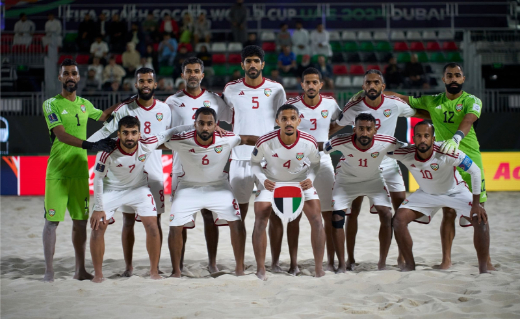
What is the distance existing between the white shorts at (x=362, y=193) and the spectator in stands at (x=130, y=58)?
10240 mm

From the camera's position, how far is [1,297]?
15.7ft

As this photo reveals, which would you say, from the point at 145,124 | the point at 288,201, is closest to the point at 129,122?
the point at 145,124

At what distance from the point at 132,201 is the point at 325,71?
9694mm

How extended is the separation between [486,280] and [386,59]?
40.1 ft

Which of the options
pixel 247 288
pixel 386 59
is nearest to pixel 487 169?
pixel 386 59

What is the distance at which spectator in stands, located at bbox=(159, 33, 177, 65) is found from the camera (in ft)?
50.1

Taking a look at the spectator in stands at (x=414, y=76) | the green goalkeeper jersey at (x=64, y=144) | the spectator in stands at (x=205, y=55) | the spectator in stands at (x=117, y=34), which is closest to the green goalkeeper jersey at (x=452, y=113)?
the green goalkeeper jersey at (x=64, y=144)

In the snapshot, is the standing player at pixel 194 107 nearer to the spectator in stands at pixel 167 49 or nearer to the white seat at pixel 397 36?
the spectator in stands at pixel 167 49

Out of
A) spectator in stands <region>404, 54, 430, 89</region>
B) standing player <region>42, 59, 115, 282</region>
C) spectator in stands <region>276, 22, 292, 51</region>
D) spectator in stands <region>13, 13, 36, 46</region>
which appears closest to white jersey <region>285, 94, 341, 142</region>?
standing player <region>42, 59, 115, 282</region>

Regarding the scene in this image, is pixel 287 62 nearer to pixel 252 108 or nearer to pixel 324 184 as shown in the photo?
pixel 252 108

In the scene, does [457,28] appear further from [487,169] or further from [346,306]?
[346,306]

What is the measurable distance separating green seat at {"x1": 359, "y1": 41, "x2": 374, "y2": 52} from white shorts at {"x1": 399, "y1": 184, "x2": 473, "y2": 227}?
11.7m

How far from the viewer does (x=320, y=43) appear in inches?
603

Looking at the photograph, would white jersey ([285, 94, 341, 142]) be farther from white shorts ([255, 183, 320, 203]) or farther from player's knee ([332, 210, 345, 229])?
player's knee ([332, 210, 345, 229])
